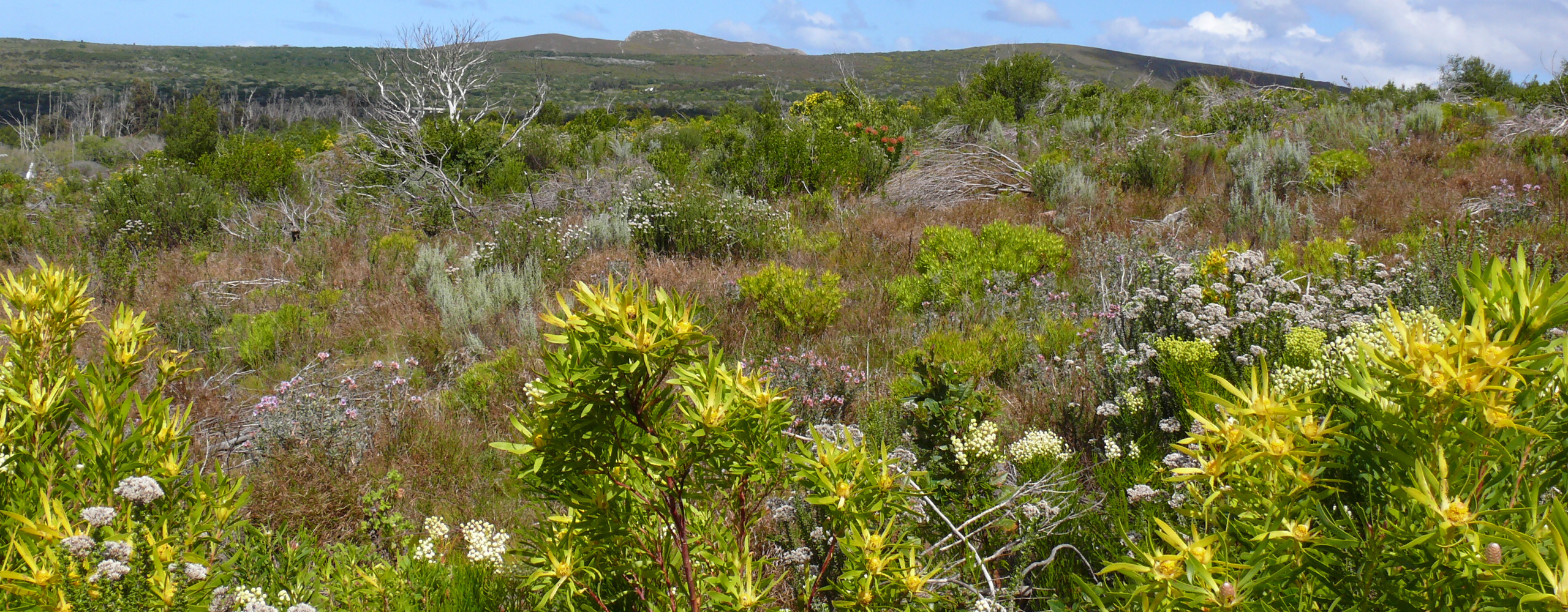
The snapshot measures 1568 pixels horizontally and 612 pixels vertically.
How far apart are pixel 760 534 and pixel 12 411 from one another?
1798 millimetres

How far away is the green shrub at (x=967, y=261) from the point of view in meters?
5.04

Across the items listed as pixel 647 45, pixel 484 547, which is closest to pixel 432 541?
pixel 484 547

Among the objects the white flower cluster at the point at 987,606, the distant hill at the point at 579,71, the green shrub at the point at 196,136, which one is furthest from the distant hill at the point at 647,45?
the white flower cluster at the point at 987,606

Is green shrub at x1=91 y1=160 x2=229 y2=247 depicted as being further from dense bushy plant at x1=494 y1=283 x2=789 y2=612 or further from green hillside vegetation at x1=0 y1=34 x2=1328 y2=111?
green hillside vegetation at x1=0 y1=34 x2=1328 y2=111

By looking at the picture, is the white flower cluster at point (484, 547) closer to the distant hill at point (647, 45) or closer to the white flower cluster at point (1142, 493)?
the white flower cluster at point (1142, 493)

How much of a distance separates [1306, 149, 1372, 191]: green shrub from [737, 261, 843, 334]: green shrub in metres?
5.36

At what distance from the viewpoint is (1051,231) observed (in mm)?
6754

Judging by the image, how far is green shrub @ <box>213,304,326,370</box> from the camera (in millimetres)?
4516

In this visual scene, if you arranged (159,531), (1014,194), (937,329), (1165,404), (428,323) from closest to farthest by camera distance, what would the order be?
(159,531)
(1165,404)
(937,329)
(428,323)
(1014,194)

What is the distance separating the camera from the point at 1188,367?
9.02ft

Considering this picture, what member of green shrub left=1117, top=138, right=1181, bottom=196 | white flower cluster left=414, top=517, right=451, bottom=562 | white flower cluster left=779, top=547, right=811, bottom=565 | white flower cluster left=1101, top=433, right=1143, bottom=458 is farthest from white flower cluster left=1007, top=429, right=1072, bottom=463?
green shrub left=1117, top=138, right=1181, bottom=196

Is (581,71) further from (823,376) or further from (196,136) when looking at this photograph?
(823,376)

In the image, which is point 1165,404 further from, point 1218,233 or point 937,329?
point 1218,233

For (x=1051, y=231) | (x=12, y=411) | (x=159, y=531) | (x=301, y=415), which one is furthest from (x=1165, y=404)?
(x=1051, y=231)
